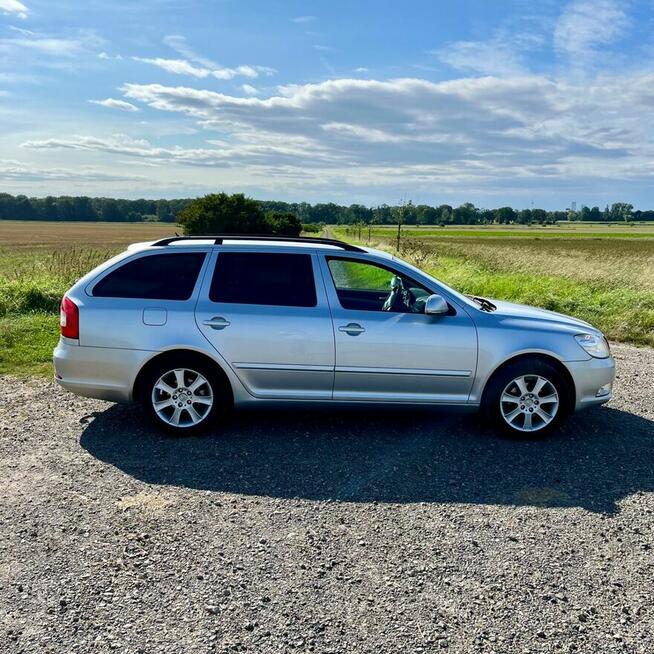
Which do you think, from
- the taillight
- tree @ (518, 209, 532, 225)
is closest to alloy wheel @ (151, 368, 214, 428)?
the taillight

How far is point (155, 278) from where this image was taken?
16.4ft

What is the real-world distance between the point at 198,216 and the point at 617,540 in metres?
42.7

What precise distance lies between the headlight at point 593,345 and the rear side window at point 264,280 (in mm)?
2381

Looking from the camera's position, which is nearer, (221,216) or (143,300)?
(143,300)

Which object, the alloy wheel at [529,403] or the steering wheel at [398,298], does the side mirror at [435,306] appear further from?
A: the alloy wheel at [529,403]

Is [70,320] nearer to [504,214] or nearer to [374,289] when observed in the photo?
[374,289]

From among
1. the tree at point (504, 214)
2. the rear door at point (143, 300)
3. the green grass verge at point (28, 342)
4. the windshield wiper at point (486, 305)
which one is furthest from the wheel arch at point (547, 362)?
the tree at point (504, 214)

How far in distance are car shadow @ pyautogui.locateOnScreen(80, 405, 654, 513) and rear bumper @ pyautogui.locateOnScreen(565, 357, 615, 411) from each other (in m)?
0.36

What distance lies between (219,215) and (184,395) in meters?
40.3

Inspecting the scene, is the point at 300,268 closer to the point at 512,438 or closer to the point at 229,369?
the point at 229,369

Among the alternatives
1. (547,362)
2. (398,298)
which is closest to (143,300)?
(398,298)

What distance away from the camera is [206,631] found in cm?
267

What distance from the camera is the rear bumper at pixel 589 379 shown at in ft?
16.6

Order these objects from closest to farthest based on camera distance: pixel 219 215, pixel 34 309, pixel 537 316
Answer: pixel 537 316, pixel 34 309, pixel 219 215
